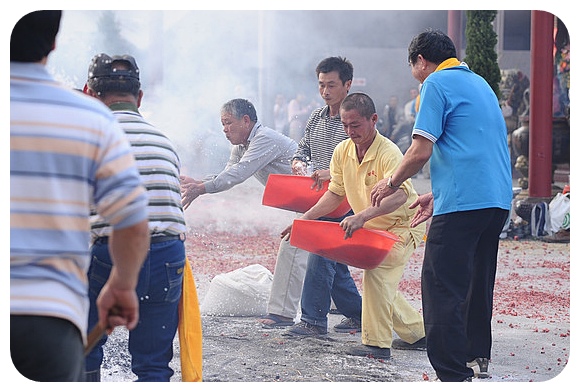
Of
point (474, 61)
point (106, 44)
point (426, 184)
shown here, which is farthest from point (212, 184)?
point (426, 184)

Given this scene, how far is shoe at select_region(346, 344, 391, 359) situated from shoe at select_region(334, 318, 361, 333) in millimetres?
631

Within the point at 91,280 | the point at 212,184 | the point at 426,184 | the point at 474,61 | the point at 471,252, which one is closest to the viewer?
the point at 91,280

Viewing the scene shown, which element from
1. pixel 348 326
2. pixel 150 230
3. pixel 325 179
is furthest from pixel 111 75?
pixel 348 326

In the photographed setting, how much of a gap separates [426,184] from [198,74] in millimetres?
4502

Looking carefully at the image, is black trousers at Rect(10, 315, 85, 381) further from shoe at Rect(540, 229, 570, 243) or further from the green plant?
the green plant

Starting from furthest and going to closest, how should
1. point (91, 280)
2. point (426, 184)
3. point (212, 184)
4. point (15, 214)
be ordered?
1. point (426, 184)
2. point (212, 184)
3. point (91, 280)
4. point (15, 214)

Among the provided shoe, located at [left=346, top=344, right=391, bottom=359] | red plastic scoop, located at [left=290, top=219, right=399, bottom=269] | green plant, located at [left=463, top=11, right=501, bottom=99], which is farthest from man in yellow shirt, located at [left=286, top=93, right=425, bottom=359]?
green plant, located at [left=463, top=11, right=501, bottom=99]

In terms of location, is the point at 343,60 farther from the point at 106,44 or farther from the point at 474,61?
the point at 474,61

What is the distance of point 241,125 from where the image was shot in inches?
213

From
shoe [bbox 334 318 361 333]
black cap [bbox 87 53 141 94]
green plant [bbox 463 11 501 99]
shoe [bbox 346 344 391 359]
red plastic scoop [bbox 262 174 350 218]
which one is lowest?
shoe [bbox 334 318 361 333]

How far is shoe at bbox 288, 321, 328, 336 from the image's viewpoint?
16.8ft

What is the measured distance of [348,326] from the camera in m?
5.32

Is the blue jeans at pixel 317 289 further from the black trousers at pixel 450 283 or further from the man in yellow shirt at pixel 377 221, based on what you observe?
the black trousers at pixel 450 283

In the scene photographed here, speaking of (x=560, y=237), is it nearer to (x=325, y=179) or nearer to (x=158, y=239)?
(x=325, y=179)
